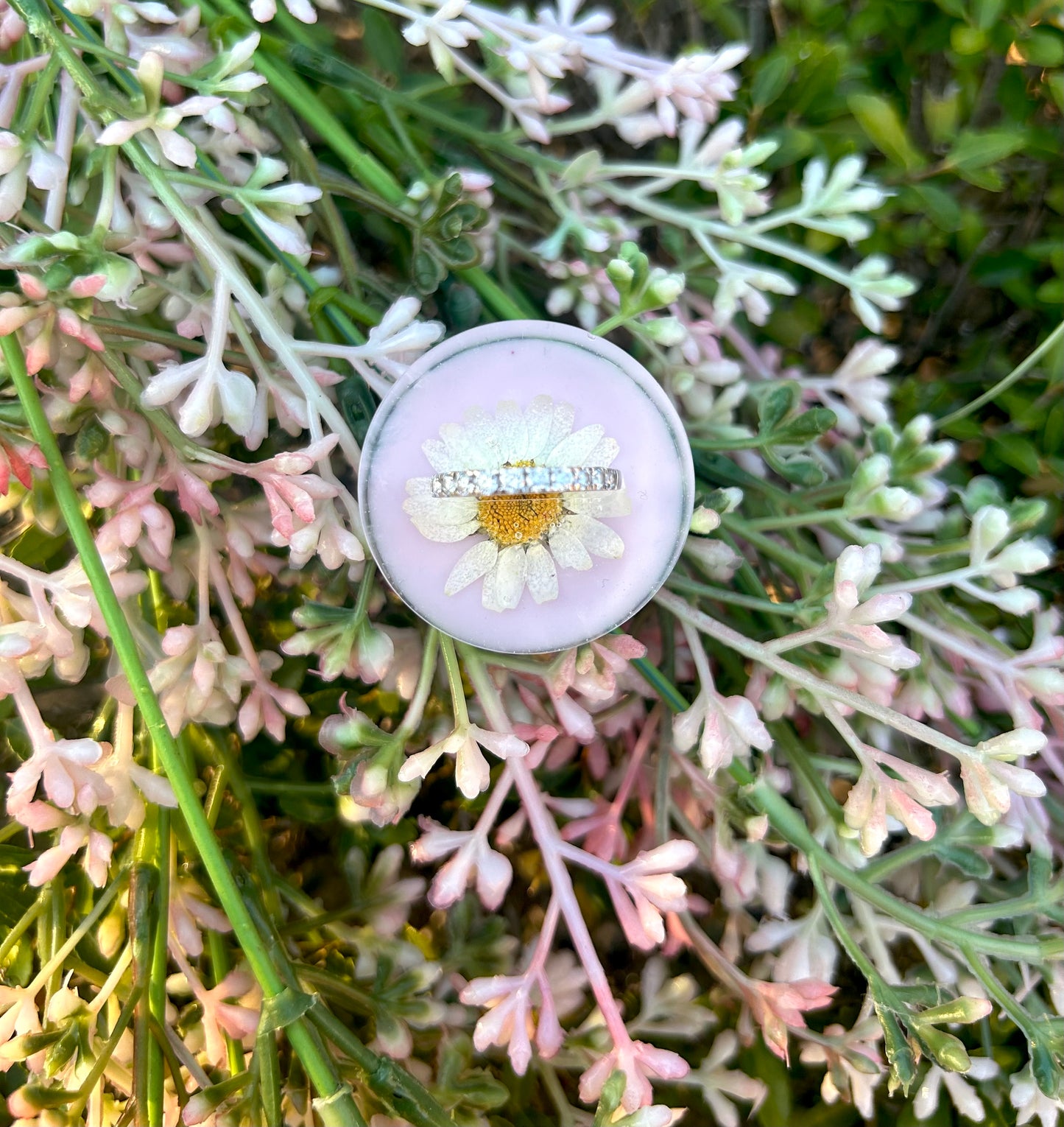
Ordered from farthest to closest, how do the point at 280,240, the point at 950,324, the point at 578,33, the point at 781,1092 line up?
the point at 950,324 → the point at 781,1092 → the point at 578,33 → the point at 280,240

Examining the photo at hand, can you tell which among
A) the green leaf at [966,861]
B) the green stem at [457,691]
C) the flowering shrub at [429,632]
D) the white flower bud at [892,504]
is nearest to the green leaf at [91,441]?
the flowering shrub at [429,632]

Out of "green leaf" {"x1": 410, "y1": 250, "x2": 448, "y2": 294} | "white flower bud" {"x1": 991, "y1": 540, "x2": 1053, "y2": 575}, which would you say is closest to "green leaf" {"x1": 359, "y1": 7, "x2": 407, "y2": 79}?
"green leaf" {"x1": 410, "y1": 250, "x2": 448, "y2": 294}

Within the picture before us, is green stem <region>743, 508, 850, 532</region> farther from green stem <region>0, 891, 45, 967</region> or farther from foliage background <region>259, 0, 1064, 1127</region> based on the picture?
green stem <region>0, 891, 45, 967</region>

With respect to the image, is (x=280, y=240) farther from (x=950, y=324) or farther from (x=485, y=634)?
(x=950, y=324)

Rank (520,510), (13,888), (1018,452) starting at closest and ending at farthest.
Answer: (520,510), (13,888), (1018,452)

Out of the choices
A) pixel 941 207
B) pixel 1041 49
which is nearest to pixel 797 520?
pixel 941 207

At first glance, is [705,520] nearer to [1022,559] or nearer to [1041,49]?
[1022,559]

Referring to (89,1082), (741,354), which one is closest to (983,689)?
(741,354)
